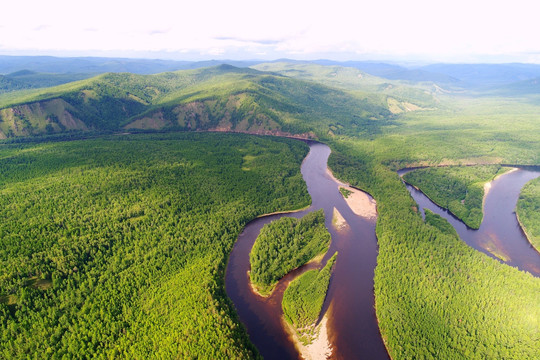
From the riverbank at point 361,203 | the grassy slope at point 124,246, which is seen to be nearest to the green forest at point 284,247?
the grassy slope at point 124,246

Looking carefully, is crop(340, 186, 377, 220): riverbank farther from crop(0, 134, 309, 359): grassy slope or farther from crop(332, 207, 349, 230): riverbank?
crop(0, 134, 309, 359): grassy slope

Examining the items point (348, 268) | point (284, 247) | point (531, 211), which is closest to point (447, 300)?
point (348, 268)

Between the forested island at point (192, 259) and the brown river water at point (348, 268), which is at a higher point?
the forested island at point (192, 259)

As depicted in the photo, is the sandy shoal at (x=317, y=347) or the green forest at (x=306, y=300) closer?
the sandy shoal at (x=317, y=347)

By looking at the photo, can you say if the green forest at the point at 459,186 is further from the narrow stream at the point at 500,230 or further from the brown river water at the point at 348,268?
the brown river water at the point at 348,268

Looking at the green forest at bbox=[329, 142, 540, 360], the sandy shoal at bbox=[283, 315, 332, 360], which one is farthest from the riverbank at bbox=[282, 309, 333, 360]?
the green forest at bbox=[329, 142, 540, 360]

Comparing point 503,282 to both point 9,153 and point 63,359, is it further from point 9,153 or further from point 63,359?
point 9,153
